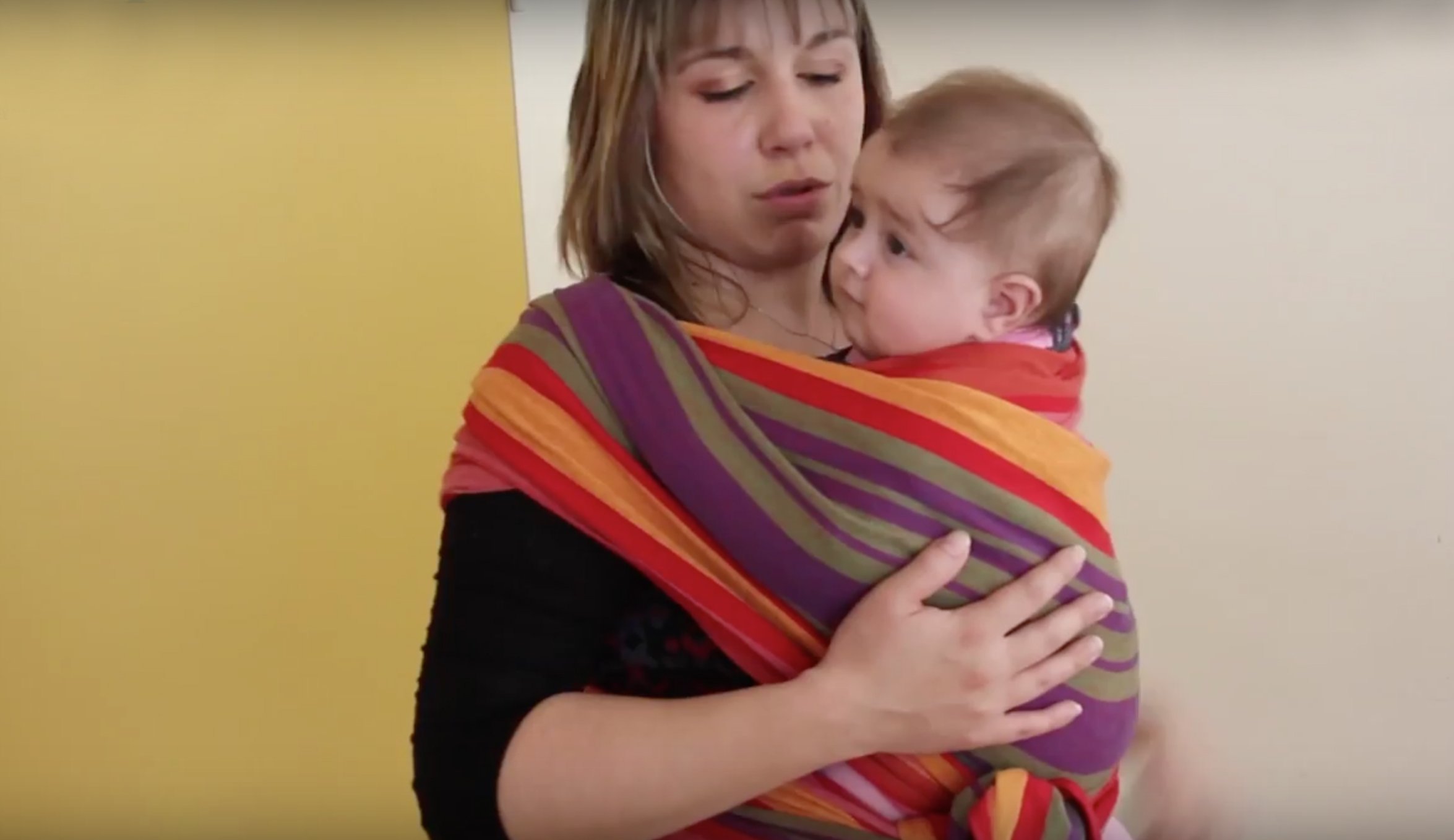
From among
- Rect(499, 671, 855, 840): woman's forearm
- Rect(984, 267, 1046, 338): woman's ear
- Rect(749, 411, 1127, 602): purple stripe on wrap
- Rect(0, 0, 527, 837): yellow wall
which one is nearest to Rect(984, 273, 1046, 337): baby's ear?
Rect(984, 267, 1046, 338): woman's ear

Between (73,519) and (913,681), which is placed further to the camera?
(73,519)

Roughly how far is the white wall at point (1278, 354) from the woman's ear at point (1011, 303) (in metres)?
Result: 0.67

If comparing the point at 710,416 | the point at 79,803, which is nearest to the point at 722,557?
the point at 710,416

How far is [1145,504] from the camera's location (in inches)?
53.1

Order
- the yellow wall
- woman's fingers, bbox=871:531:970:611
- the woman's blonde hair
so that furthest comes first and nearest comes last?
the yellow wall, the woman's blonde hair, woman's fingers, bbox=871:531:970:611

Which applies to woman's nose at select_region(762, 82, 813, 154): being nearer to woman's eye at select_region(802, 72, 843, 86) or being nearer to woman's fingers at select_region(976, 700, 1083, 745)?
woman's eye at select_region(802, 72, 843, 86)

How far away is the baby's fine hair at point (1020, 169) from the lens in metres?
0.66

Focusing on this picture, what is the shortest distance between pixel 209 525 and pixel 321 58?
567mm

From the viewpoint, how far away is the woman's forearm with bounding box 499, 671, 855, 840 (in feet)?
1.92

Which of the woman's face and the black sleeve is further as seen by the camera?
the woman's face

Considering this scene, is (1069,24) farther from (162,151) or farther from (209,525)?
(209,525)

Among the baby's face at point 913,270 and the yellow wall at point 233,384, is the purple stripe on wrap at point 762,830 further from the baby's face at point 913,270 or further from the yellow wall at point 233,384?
the yellow wall at point 233,384

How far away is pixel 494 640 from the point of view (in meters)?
0.59

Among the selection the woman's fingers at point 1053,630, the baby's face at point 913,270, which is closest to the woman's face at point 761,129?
the baby's face at point 913,270
